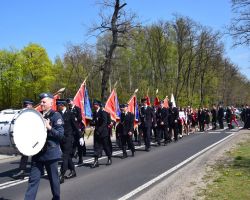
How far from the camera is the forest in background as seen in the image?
56.3 meters

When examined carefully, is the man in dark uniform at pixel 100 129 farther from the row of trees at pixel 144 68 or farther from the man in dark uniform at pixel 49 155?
the row of trees at pixel 144 68

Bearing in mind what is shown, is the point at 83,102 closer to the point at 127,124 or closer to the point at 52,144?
the point at 127,124

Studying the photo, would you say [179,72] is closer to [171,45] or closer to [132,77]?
[171,45]

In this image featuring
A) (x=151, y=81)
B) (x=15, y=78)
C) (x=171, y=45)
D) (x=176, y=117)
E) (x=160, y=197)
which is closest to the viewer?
(x=160, y=197)

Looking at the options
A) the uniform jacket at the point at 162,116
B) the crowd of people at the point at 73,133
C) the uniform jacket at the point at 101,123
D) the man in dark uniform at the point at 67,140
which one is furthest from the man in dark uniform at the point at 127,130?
the uniform jacket at the point at 162,116

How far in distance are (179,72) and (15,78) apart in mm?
29829

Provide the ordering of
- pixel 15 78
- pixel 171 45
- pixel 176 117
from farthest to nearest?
1. pixel 15 78
2. pixel 171 45
3. pixel 176 117

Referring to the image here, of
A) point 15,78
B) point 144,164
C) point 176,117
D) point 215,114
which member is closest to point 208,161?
point 144,164

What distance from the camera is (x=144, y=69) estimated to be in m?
62.3

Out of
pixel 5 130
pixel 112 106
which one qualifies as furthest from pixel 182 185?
pixel 112 106

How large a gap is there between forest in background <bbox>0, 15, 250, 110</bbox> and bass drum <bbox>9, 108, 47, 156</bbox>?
39.7m

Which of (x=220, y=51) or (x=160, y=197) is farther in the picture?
(x=220, y=51)

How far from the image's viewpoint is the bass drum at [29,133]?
6.92 meters

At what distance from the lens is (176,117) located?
74.4ft
